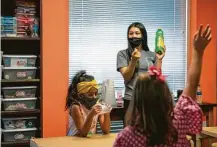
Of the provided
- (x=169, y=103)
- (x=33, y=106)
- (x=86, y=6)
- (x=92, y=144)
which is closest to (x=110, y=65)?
(x=86, y=6)

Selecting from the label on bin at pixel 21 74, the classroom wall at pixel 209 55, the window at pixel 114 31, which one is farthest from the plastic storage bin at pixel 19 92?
the classroom wall at pixel 209 55

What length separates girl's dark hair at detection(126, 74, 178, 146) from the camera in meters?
1.30

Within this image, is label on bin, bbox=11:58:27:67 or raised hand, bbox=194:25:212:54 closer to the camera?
raised hand, bbox=194:25:212:54

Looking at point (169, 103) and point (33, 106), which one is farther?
point (33, 106)

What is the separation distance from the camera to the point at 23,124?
3.47 metres

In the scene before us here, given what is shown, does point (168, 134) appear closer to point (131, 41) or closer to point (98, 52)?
point (131, 41)

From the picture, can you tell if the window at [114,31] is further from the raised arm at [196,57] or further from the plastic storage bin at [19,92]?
the raised arm at [196,57]

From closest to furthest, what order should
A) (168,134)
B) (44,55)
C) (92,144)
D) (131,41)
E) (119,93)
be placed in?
1. (168,134)
2. (92,144)
3. (131,41)
4. (44,55)
5. (119,93)

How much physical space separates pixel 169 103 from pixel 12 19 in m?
2.42

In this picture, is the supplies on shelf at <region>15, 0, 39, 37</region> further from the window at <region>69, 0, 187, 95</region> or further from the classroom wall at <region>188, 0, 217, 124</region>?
the classroom wall at <region>188, 0, 217, 124</region>

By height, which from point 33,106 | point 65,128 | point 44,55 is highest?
point 44,55

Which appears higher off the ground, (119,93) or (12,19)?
(12,19)

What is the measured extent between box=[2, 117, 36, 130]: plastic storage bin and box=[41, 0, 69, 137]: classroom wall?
0.12 m

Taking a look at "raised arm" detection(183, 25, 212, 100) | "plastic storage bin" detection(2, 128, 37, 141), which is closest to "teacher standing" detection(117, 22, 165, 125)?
"plastic storage bin" detection(2, 128, 37, 141)
